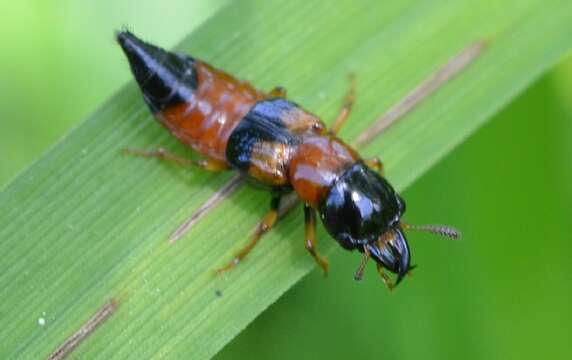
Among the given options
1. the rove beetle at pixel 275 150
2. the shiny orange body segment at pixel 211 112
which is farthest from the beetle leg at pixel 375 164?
the shiny orange body segment at pixel 211 112

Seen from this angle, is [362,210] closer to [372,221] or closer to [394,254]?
[372,221]

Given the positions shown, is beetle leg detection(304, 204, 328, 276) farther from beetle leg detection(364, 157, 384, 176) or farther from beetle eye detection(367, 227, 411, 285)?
beetle leg detection(364, 157, 384, 176)

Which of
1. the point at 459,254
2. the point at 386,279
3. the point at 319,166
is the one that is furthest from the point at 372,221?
the point at 459,254

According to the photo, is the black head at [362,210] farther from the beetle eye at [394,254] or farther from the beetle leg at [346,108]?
the beetle leg at [346,108]

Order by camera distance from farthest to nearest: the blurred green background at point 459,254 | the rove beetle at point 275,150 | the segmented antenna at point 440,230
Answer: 1. the blurred green background at point 459,254
2. the rove beetle at point 275,150
3. the segmented antenna at point 440,230

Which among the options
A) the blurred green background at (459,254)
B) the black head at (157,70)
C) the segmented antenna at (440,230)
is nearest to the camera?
the segmented antenna at (440,230)
